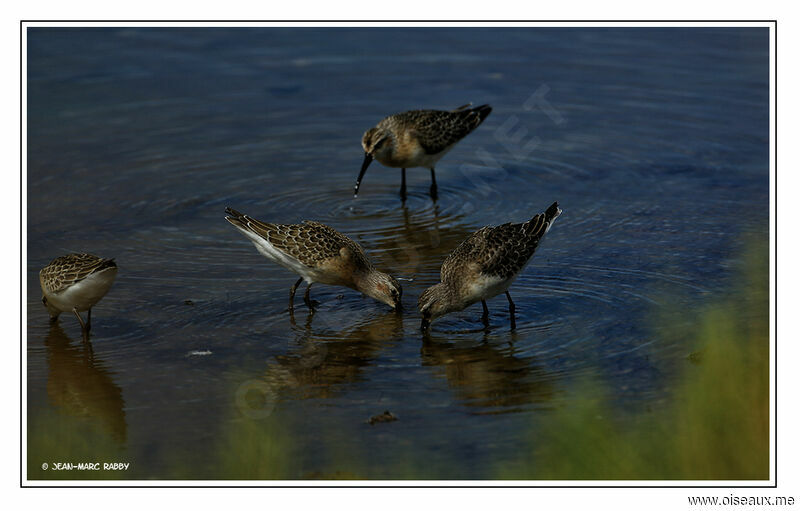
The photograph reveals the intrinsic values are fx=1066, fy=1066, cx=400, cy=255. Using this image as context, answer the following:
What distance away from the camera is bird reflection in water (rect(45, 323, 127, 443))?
9.17m

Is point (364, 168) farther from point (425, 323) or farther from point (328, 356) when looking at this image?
point (328, 356)

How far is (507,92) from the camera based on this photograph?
19.2m

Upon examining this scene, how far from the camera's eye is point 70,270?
34.6 ft

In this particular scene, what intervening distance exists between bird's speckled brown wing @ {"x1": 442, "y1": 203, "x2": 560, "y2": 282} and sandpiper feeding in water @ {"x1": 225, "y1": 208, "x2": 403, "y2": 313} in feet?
2.48

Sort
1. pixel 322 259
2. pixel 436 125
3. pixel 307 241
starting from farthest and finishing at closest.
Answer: pixel 436 125, pixel 307 241, pixel 322 259

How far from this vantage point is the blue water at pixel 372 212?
30.6 feet

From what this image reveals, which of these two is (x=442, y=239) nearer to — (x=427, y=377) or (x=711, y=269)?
(x=711, y=269)

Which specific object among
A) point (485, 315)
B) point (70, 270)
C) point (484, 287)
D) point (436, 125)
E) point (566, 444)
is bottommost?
point (566, 444)

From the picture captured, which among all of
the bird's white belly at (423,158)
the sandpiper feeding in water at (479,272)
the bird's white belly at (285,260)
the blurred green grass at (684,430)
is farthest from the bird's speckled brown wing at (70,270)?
the bird's white belly at (423,158)

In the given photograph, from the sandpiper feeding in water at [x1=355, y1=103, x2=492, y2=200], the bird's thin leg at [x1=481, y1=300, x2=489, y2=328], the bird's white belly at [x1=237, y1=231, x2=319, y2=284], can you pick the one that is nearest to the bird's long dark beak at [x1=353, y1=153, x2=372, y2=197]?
the sandpiper feeding in water at [x1=355, y1=103, x2=492, y2=200]

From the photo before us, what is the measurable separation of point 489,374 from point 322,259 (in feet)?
8.26

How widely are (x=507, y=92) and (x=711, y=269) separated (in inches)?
304

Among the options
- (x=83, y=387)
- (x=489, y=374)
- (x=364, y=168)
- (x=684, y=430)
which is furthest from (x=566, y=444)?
(x=364, y=168)

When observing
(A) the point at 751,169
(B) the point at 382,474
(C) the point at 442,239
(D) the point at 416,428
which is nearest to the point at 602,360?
(D) the point at 416,428
